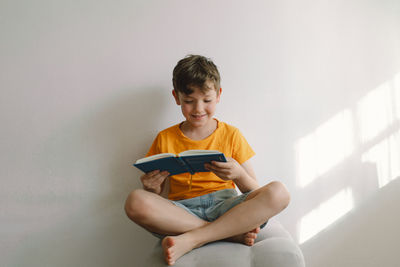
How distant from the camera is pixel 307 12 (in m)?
1.84

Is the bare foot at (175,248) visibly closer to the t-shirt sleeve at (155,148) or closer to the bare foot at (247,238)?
the bare foot at (247,238)

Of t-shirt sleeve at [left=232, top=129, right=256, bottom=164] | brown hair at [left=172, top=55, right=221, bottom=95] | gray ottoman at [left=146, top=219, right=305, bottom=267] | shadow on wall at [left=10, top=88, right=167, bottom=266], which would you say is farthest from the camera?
shadow on wall at [left=10, top=88, right=167, bottom=266]

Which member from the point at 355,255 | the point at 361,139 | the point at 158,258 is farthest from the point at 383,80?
the point at 158,258

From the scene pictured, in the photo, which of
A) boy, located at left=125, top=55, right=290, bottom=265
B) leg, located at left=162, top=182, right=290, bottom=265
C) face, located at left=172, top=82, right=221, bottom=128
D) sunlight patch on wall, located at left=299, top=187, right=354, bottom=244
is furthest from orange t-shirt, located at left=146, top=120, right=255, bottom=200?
sunlight patch on wall, located at left=299, top=187, right=354, bottom=244

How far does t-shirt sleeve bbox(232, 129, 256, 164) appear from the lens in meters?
1.65

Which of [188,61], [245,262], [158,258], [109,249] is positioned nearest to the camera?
[245,262]

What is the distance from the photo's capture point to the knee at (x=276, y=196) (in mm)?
1281

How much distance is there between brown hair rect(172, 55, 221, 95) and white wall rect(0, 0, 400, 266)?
244 millimetres

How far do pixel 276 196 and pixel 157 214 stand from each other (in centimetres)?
49

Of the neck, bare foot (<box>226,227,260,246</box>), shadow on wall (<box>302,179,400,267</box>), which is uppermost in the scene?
the neck

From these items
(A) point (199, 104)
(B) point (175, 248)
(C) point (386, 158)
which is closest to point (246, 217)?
(B) point (175, 248)

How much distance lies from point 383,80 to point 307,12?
0.59 metres

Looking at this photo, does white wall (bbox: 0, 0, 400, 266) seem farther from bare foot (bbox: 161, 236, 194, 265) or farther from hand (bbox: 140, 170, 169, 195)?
bare foot (bbox: 161, 236, 194, 265)

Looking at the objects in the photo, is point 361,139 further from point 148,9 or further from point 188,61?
point 148,9
